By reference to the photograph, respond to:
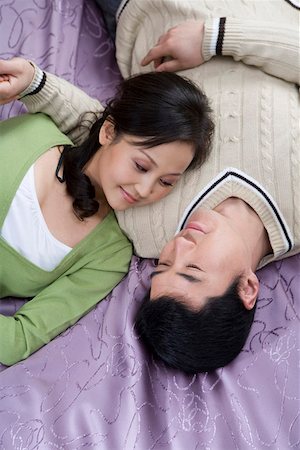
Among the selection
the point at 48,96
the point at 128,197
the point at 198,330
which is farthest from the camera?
the point at 48,96

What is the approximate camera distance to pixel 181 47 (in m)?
1.26

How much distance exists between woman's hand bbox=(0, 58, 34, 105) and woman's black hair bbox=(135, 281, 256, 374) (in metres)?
0.55

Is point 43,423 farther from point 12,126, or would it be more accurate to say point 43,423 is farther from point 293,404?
point 12,126

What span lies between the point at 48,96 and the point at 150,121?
11.3 inches

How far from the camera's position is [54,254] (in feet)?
3.96

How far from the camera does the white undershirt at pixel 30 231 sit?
116 cm

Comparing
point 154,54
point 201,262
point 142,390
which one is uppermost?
point 154,54

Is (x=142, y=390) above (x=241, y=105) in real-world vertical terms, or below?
below

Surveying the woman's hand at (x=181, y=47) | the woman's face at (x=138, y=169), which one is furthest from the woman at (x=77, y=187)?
the woman's hand at (x=181, y=47)

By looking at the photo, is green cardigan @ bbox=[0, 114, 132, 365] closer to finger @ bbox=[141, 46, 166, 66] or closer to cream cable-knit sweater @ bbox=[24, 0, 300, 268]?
cream cable-knit sweater @ bbox=[24, 0, 300, 268]

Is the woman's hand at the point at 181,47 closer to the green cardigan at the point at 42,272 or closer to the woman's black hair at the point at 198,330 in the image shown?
the green cardigan at the point at 42,272

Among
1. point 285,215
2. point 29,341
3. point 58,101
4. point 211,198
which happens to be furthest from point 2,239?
point 285,215

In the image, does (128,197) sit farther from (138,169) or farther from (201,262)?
(201,262)

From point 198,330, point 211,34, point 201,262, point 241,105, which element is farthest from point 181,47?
point 198,330
